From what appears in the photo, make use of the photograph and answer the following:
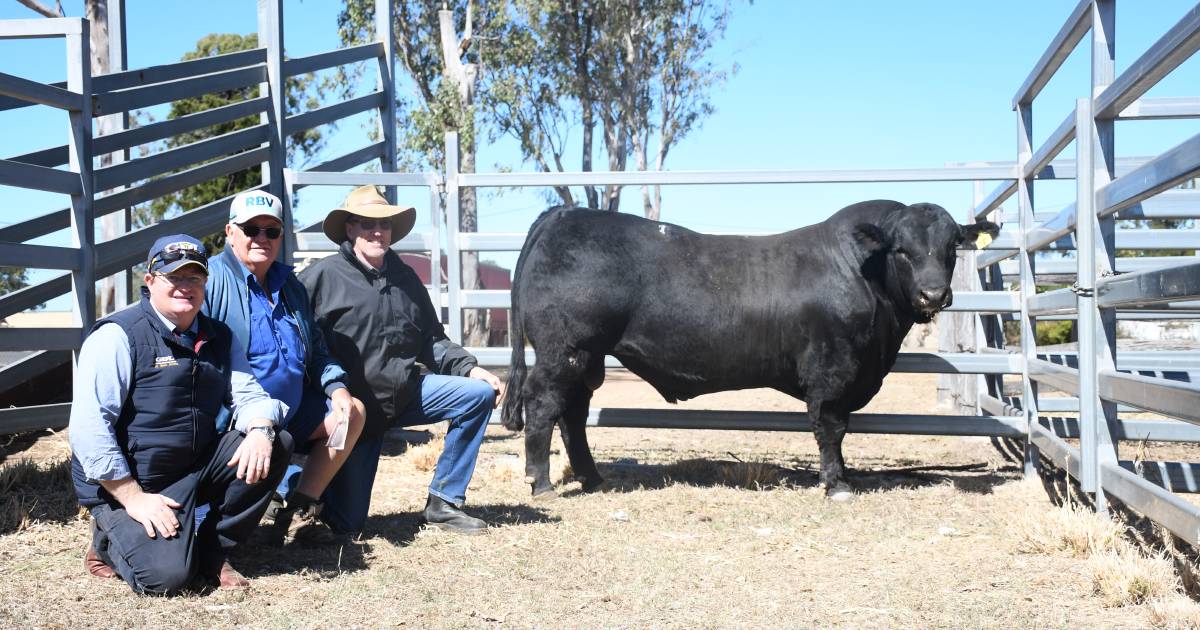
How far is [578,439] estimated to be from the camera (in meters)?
6.86

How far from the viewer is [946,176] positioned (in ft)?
23.6

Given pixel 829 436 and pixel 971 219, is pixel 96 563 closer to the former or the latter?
pixel 829 436

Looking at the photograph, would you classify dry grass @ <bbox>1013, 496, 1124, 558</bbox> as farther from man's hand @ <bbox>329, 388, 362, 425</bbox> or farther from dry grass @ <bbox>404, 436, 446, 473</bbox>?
dry grass @ <bbox>404, 436, 446, 473</bbox>

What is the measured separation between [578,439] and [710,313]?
1.22 metres

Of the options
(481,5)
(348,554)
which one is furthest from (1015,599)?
(481,5)


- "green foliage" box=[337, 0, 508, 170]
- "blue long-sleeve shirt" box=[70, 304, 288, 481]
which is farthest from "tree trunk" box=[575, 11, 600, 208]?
"blue long-sleeve shirt" box=[70, 304, 288, 481]

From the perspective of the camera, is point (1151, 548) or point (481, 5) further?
point (481, 5)

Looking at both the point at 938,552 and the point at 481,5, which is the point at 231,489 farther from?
the point at 481,5

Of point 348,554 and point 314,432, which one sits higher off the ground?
point 314,432

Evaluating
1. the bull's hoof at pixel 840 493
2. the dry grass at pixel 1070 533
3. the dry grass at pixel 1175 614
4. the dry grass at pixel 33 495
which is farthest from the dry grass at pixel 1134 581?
the dry grass at pixel 33 495

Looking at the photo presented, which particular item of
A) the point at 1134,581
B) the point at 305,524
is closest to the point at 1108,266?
the point at 1134,581

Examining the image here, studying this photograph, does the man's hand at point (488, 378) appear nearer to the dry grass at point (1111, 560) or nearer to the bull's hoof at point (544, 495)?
the bull's hoof at point (544, 495)

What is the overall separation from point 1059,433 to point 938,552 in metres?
2.48

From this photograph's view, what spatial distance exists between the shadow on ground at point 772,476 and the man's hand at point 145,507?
3.00m
